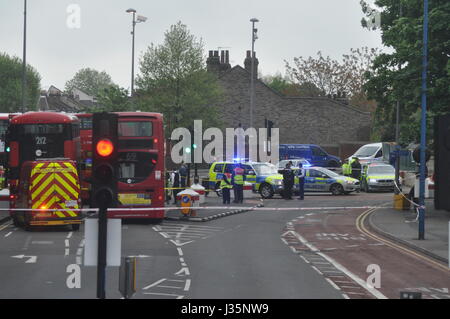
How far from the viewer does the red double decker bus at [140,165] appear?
101ft

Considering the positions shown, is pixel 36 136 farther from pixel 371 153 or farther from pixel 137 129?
pixel 371 153

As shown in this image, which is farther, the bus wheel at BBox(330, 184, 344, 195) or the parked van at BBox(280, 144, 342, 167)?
the parked van at BBox(280, 144, 342, 167)

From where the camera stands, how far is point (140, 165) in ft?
101

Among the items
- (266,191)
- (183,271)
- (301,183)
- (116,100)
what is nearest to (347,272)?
(183,271)

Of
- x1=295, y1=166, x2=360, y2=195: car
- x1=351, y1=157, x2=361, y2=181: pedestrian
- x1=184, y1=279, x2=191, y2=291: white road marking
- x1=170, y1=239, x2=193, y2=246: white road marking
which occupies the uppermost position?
x1=351, y1=157, x2=361, y2=181: pedestrian

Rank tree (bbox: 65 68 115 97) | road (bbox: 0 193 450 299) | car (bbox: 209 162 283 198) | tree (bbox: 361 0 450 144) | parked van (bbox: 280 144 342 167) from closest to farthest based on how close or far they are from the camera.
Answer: road (bbox: 0 193 450 299) < tree (bbox: 361 0 450 144) < car (bbox: 209 162 283 198) < parked van (bbox: 280 144 342 167) < tree (bbox: 65 68 115 97)

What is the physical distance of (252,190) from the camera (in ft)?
155

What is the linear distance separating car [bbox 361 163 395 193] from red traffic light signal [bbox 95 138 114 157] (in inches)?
1506

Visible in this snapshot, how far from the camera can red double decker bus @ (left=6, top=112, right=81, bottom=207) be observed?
108 ft

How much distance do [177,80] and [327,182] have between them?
3112 cm

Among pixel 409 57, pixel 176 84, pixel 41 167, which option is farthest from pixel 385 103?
pixel 176 84

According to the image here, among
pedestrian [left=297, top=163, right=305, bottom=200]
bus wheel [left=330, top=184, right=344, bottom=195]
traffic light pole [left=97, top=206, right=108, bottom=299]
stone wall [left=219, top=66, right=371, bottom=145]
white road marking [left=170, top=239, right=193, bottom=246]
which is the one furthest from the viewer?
stone wall [left=219, top=66, right=371, bottom=145]

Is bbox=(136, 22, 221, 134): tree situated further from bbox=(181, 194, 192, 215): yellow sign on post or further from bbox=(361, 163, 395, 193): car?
bbox=(181, 194, 192, 215): yellow sign on post

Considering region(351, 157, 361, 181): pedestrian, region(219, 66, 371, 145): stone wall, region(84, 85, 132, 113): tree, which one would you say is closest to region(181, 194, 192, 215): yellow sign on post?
region(351, 157, 361, 181): pedestrian
